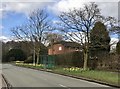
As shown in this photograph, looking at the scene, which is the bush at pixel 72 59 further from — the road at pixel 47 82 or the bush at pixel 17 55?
the bush at pixel 17 55

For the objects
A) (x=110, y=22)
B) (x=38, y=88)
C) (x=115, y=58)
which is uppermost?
(x=110, y=22)

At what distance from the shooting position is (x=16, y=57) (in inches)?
4675

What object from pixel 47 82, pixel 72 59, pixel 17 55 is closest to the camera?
pixel 47 82

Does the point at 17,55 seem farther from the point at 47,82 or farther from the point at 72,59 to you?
the point at 47,82

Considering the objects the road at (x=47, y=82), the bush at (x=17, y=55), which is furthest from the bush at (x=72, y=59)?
the bush at (x=17, y=55)

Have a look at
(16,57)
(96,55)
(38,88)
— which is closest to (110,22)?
(96,55)

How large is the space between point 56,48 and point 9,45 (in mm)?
46228

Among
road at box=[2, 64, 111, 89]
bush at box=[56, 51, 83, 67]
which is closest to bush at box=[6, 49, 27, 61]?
A: bush at box=[56, 51, 83, 67]

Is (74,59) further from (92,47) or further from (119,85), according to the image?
(119,85)

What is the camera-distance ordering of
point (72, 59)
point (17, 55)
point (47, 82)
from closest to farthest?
point (47, 82) → point (72, 59) → point (17, 55)

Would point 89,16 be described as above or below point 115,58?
above

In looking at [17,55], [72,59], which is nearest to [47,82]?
[72,59]

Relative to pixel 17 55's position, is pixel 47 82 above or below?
below

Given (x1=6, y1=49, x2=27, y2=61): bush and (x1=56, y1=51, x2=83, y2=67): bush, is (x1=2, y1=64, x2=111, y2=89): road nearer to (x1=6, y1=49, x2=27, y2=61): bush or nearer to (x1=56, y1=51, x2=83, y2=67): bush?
(x1=56, y1=51, x2=83, y2=67): bush
